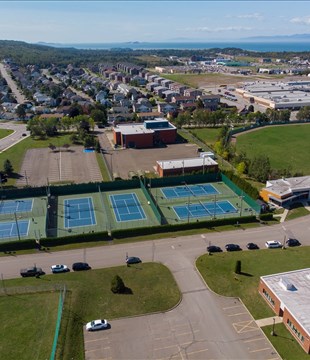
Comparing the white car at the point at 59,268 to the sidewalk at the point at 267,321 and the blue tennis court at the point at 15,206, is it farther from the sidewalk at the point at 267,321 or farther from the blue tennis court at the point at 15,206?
the sidewalk at the point at 267,321

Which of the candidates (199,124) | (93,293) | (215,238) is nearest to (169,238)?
(215,238)

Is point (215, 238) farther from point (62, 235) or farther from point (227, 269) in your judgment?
point (62, 235)

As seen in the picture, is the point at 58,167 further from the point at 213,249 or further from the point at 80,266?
the point at 213,249

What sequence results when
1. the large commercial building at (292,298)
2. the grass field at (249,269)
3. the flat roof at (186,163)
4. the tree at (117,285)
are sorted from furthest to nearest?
the flat roof at (186,163), the tree at (117,285), the grass field at (249,269), the large commercial building at (292,298)

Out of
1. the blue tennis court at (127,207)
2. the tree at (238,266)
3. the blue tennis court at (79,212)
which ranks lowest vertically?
the blue tennis court at (79,212)

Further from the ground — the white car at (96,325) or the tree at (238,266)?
the tree at (238,266)

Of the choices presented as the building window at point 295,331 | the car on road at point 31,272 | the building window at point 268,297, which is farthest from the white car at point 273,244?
the car on road at point 31,272

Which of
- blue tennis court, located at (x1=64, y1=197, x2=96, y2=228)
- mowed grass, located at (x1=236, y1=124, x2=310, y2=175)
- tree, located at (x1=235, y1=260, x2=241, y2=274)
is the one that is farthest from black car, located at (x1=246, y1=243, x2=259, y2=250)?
mowed grass, located at (x1=236, y1=124, x2=310, y2=175)

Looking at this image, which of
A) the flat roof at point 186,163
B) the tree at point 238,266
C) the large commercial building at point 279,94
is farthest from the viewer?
the large commercial building at point 279,94

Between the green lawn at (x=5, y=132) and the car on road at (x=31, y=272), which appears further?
the green lawn at (x=5, y=132)
